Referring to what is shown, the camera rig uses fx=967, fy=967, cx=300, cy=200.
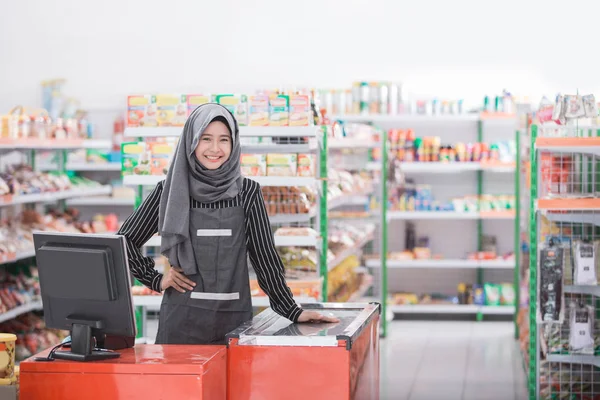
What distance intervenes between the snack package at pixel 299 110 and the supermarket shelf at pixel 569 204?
1468 millimetres

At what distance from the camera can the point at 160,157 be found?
18.8 ft

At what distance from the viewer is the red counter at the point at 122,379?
8.70 ft

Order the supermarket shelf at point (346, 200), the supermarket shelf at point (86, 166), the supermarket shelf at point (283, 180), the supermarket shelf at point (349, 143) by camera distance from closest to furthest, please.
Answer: the supermarket shelf at point (283, 180) → the supermarket shelf at point (346, 200) → the supermarket shelf at point (349, 143) → the supermarket shelf at point (86, 166)

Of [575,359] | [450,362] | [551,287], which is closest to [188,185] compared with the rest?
[551,287]

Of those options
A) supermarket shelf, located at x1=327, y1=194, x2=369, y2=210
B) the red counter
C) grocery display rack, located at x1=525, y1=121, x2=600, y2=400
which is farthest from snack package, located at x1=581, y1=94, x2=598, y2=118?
the red counter

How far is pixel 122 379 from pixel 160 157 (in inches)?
124

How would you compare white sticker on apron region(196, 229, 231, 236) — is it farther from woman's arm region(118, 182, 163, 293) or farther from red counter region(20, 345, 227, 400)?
red counter region(20, 345, 227, 400)

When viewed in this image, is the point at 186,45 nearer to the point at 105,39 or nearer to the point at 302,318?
the point at 105,39

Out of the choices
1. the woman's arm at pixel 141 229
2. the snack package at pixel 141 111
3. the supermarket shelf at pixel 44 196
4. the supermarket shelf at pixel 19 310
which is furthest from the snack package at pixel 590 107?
the supermarket shelf at pixel 19 310

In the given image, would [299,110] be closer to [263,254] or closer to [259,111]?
[259,111]

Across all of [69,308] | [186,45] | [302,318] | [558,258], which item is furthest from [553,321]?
[186,45]

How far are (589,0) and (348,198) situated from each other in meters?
3.72

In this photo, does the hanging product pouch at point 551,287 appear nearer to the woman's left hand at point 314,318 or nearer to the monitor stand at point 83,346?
the woman's left hand at point 314,318

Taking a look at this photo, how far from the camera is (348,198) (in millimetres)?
7941
